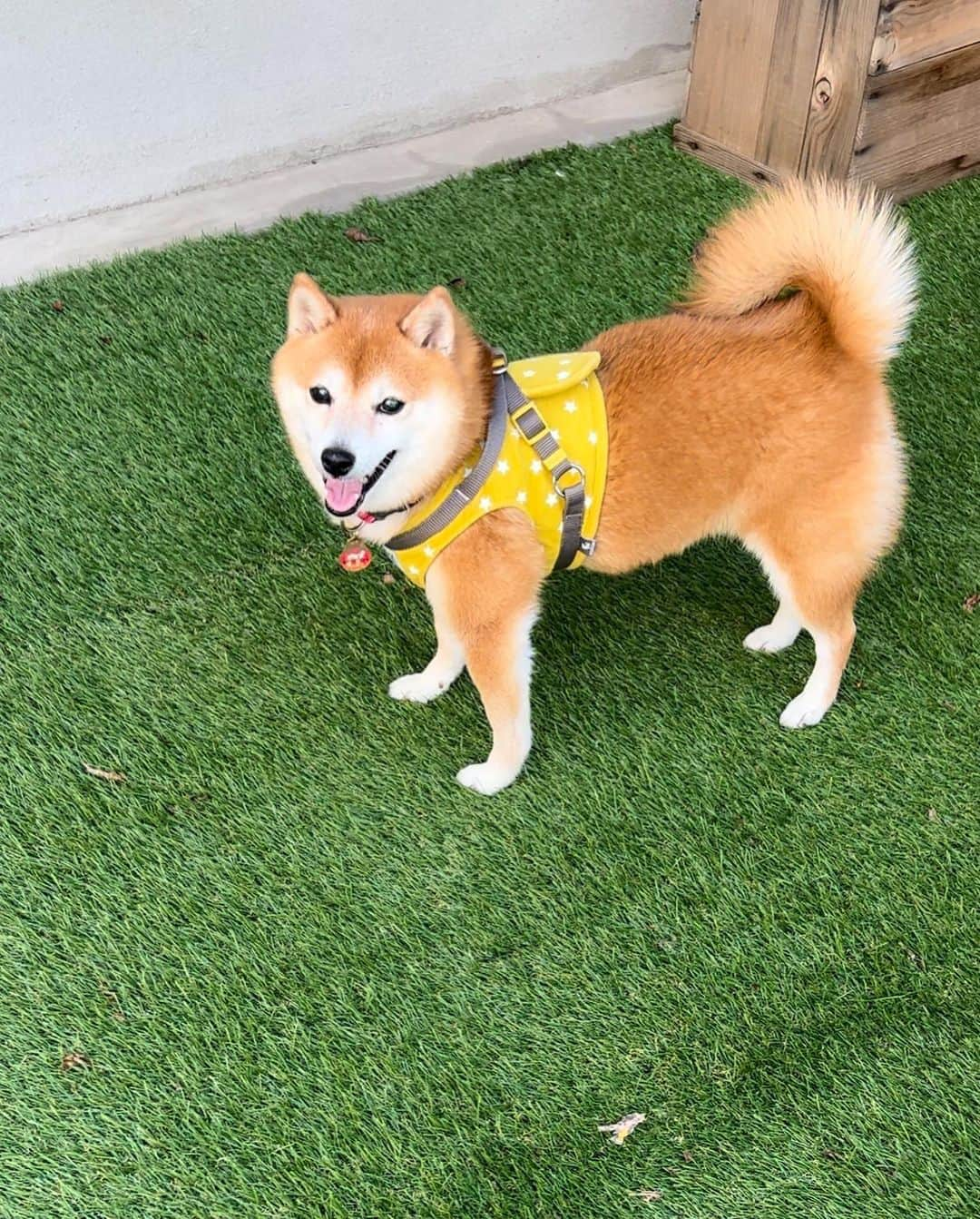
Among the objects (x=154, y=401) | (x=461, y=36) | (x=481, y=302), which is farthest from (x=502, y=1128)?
(x=461, y=36)

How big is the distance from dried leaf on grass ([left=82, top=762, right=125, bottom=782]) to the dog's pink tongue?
0.80m

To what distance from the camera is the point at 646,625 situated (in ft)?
9.17

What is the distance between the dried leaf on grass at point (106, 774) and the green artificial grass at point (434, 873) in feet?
0.05

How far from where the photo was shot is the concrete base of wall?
4051mm

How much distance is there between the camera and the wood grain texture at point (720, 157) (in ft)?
14.1

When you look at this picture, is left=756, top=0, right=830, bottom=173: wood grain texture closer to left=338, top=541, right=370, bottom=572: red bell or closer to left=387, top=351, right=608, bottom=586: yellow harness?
left=387, top=351, right=608, bottom=586: yellow harness

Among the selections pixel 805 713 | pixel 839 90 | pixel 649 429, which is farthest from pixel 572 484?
pixel 839 90

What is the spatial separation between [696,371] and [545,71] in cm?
316

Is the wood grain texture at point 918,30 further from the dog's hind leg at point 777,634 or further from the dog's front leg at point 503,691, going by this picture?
the dog's front leg at point 503,691

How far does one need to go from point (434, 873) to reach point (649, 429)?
960 mm

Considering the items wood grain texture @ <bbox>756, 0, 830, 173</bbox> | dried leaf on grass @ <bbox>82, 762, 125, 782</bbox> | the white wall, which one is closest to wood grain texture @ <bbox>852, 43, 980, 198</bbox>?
wood grain texture @ <bbox>756, 0, 830, 173</bbox>

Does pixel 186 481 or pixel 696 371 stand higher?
pixel 696 371

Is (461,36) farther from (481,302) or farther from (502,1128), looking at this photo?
(502,1128)

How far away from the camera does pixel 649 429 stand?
2.21m
